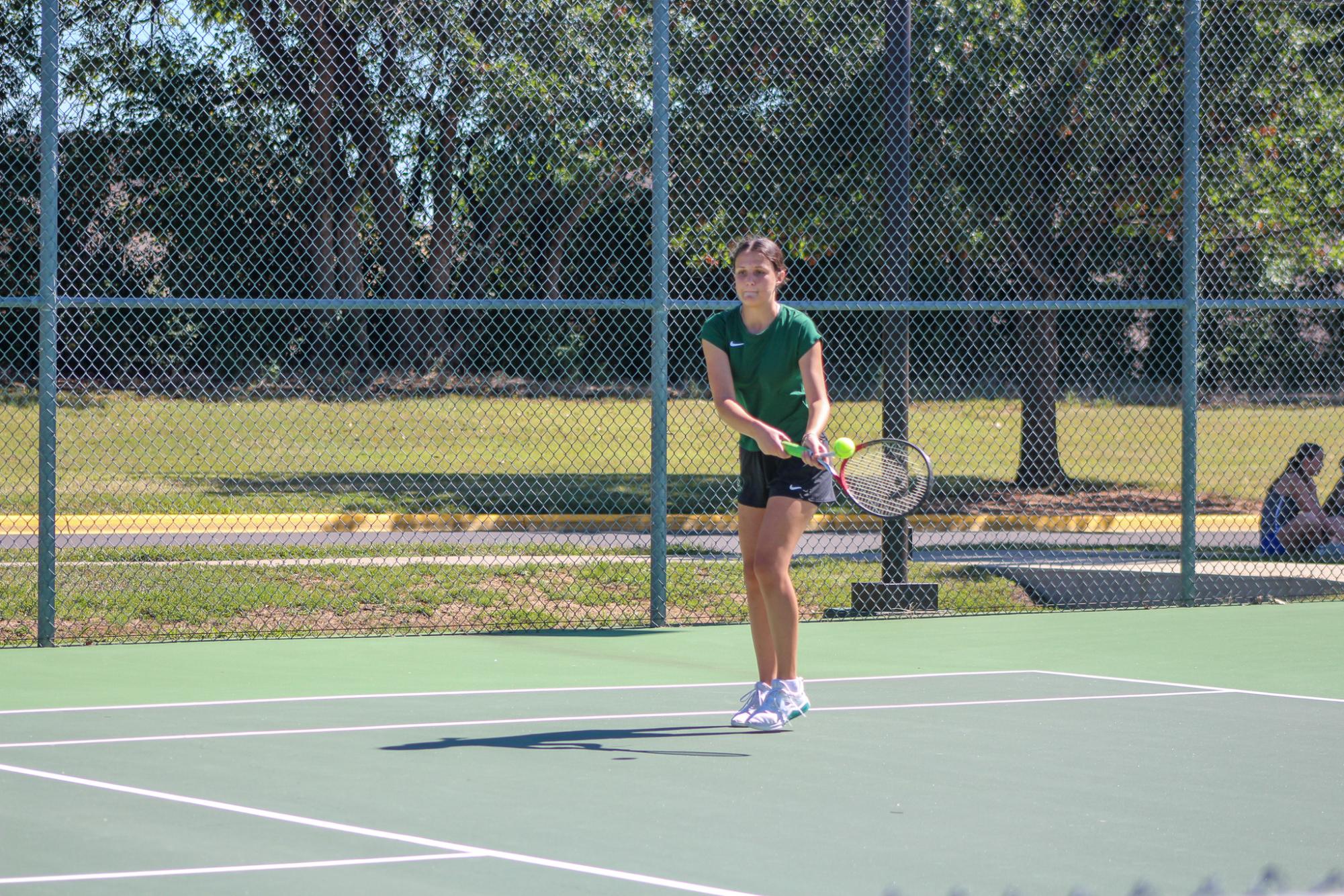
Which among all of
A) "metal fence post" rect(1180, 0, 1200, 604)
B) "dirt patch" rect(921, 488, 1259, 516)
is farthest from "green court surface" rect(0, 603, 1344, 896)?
"dirt patch" rect(921, 488, 1259, 516)

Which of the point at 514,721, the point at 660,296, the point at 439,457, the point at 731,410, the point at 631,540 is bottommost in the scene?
the point at 514,721

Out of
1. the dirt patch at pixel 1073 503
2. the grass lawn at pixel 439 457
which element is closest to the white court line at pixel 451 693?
the grass lawn at pixel 439 457

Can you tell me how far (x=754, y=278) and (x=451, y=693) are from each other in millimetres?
2324

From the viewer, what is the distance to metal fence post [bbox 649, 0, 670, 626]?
9.70 metres

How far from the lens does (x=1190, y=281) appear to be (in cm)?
1077

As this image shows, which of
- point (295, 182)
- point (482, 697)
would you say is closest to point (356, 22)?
point (295, 182)

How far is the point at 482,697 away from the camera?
25.4ft

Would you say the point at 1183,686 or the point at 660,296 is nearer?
the point at 1183,686

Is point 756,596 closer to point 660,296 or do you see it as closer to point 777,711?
point 777,711

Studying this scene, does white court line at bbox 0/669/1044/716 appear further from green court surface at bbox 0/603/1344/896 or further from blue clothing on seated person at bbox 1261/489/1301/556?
blue clothing on seated person at bbox 1261/489/1301/556

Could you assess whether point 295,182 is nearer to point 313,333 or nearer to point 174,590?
point 313,333

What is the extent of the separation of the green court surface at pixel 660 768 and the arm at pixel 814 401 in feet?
3.61

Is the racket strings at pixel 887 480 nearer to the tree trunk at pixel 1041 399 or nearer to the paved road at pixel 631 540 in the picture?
the paved road at pixel 631 540

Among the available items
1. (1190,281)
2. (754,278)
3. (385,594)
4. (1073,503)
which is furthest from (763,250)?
(1073,503)
